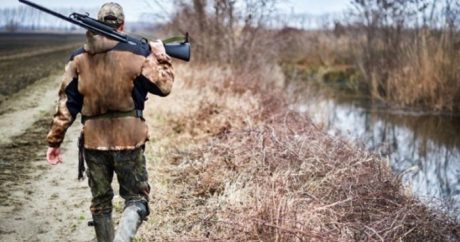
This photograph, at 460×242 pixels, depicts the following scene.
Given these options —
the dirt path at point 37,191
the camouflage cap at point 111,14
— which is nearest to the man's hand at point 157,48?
the camouflage cap at point 111,14

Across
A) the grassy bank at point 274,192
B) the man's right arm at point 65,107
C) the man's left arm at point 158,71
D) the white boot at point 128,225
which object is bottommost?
the grassy bank at point 274,192

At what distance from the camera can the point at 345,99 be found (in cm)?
1931

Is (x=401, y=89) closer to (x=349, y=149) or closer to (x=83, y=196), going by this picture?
(x=349, y=149)

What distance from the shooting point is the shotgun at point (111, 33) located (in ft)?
12.6

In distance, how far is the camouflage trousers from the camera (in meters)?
4.09

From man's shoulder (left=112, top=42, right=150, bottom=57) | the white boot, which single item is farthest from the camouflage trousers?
man's shoulder (left=112, top=42, right=150, bottom=57)

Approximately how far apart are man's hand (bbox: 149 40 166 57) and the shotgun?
4 cm

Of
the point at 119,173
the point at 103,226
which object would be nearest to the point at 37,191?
the point at 103,226

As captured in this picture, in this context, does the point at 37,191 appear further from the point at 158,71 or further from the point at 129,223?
the point at 158,71

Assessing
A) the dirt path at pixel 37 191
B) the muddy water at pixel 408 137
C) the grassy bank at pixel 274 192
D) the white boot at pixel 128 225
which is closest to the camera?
the white boot at pixel 128 225

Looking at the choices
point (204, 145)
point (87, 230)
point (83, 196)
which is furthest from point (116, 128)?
point (204, 145)

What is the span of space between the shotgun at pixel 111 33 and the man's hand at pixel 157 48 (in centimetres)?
4

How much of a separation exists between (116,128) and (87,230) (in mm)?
1624

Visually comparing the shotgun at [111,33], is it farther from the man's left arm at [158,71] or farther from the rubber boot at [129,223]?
the rubber boot at [129,223]
